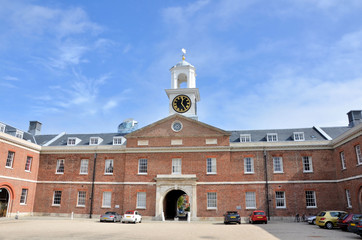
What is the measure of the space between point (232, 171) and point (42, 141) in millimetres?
27546

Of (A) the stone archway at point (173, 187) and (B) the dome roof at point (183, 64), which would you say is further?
(B) the dome roof at point (183, 64)

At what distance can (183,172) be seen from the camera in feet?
113

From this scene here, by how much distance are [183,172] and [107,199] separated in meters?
9.97

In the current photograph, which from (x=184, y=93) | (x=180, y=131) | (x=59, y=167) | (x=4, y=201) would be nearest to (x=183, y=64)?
(x=184, y=93)

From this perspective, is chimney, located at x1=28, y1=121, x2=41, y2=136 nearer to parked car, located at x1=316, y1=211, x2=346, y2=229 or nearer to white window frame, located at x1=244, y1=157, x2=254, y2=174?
white window frame, located at x1=244, y1=157, x2=254, y2=174

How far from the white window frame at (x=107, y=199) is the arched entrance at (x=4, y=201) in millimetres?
10573

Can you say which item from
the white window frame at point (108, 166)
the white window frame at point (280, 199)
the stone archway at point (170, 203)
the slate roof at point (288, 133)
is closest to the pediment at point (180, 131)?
the white window frame at point (108, 166)

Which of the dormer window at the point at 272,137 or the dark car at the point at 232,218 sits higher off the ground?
the dormer window at the point at 272,137

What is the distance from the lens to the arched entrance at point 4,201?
32.9m

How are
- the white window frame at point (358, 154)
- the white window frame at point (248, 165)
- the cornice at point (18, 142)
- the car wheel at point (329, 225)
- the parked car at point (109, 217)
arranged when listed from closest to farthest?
the car wheel at point (329, 225), the white window frame at point (358, 154), the parked car at point (109, 217), the cornice at point (18, 142), the white window frame at point (248, 165)

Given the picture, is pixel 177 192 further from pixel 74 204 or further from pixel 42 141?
pixel 42 141

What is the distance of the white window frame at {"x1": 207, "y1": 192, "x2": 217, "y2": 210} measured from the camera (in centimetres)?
3331

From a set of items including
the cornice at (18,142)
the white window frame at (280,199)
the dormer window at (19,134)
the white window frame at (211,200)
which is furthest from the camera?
the dormer window at (19,134)

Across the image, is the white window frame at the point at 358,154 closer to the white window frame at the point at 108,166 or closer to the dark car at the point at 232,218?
the dark car at the point at 232,218
